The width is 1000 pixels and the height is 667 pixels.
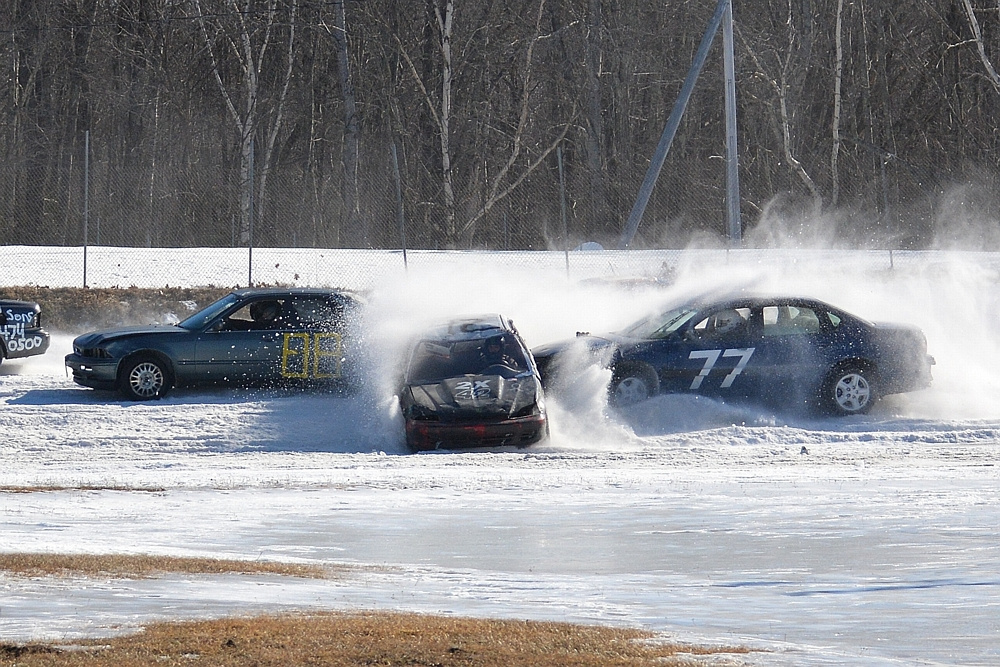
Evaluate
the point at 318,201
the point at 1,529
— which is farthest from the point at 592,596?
the point at 318,201

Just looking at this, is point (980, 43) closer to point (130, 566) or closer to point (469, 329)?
point (469, 329)

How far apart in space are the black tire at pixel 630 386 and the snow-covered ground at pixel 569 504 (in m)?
0.13

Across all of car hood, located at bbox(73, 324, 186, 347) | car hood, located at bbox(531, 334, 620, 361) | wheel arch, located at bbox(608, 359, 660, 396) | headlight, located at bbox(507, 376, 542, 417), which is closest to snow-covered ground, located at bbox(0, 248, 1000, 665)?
wheel arch, located at bbox(608, 359, 660, 396)

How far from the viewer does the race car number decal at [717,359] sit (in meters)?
14.8

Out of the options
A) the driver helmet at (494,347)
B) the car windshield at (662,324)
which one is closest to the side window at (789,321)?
the car windshield at (662,324)

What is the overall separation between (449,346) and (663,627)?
300 inches

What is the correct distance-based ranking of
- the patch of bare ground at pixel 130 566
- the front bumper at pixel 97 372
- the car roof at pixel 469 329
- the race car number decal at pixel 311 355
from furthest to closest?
the race car number decal at pixel 311 355, the front bumper at pixel 97 372, the car roof at pixel 469 329, the patch of bare ground at pixel 130 566

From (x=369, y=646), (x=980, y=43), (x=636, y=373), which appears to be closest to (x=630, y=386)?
(x=636, y=373)

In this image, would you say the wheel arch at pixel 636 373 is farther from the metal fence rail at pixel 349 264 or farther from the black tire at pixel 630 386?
the metal fence rail at pixel 349 264

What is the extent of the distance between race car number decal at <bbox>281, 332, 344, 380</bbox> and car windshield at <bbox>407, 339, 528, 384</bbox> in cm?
234

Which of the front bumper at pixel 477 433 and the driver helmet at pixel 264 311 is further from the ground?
the driver helmet at pixel 264 311

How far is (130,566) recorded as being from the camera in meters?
8.03

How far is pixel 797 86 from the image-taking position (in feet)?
136

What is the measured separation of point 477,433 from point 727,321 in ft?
11.7
